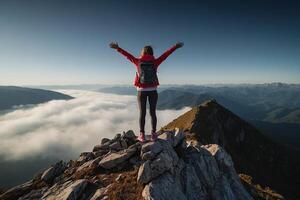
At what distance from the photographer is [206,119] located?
93.4 m

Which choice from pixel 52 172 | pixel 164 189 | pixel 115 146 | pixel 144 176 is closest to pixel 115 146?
pixel 115 146

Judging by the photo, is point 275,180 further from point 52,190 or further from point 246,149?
point 52,190

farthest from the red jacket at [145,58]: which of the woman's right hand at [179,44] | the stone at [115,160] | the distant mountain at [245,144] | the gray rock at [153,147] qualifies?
the distant mountain at [245,144]

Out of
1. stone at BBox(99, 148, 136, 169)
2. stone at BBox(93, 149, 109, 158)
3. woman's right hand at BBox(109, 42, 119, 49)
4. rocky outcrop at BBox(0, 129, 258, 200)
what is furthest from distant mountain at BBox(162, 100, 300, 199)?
woman's right hand at BBox(109, 42, 119, 49)

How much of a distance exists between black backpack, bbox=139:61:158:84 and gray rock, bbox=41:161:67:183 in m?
10.6

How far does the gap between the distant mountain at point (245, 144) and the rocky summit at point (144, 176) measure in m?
59.5

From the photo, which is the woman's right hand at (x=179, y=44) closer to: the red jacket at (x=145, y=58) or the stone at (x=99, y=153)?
the red jacket at (x=145, y=58)

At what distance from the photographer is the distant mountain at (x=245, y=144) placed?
275ft

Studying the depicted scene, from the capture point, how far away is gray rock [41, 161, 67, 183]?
51.5 ft

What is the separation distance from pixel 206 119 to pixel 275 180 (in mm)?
38203

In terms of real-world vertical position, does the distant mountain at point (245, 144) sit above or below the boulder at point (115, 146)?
below

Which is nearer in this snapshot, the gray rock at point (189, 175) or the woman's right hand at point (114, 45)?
the gray rock at point (189, 175)

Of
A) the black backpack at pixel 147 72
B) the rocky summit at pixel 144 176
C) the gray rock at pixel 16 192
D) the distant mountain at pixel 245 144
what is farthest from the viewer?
the distant mountain at pixel 245 144

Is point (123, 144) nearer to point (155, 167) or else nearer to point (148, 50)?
point (155, 167)
